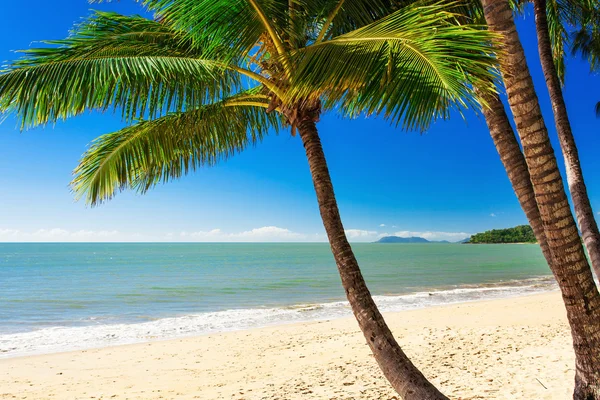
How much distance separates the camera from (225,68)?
430cm

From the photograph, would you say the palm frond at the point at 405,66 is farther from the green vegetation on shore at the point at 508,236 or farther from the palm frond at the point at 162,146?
the green vegetation on shore at the point at 508,236

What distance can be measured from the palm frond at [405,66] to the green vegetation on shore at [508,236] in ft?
408

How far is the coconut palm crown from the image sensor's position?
311 cm

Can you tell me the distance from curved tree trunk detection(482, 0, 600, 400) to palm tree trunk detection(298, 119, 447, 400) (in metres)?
1.32

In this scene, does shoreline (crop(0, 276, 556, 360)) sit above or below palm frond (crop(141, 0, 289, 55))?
below

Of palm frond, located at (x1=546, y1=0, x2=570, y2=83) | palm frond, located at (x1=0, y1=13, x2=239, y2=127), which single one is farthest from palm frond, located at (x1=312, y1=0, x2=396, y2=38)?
palm frond, located at (x1=546, y1=0, x2=570, y2=83)

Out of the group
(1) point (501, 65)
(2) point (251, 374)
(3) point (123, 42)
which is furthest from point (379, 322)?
(2) point (251, 374)

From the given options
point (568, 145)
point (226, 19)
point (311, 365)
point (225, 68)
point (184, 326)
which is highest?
point (226, 19)

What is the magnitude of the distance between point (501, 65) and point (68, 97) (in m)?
3.52

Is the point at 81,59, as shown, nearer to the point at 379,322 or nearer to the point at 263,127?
the point at 263,127

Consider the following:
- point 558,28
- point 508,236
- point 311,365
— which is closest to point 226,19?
point 558,28

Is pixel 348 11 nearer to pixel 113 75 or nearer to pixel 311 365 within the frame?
pixel 113 75

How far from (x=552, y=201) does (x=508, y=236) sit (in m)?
162

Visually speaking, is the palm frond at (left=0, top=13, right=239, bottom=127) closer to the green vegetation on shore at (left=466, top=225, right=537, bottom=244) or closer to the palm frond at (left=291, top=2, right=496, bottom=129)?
the palm frond at (left=291, top=2, right=496, bottom=129)
